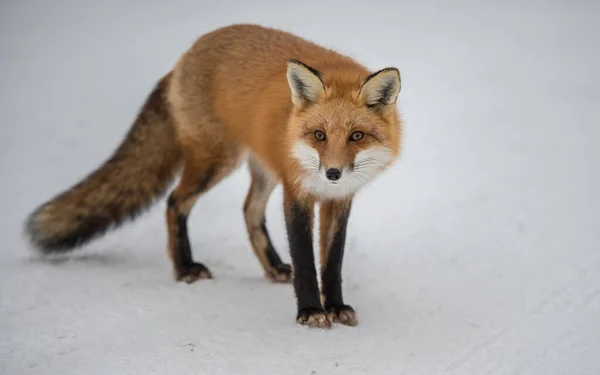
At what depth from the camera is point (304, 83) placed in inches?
145

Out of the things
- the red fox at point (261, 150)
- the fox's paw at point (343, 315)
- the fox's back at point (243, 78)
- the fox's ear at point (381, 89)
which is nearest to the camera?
the fox's ear at point (381, 89)

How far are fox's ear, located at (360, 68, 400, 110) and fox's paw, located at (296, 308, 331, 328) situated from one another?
1310 mm

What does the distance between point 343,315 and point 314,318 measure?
0.79 feet

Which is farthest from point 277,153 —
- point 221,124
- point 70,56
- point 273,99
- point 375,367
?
point 70,56

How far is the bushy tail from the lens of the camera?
474 cm

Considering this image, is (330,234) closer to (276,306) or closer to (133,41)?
(276,306)

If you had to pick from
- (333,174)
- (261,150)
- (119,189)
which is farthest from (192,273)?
(333,174)

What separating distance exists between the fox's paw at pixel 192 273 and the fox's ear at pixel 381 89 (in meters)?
1.96

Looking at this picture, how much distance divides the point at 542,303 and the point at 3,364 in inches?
135

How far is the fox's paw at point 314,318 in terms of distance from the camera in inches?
154

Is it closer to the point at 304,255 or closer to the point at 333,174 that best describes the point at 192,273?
the point at 304,255

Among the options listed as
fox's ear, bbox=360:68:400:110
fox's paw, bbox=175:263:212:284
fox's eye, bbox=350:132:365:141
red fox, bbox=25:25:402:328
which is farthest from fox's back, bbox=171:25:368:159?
fox's paw, bbox=175:263:212:284

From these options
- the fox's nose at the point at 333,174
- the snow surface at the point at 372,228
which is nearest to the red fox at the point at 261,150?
the fox's nose at the point at 333,174

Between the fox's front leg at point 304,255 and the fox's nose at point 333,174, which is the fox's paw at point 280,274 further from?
the fox's nose at point 333,174
